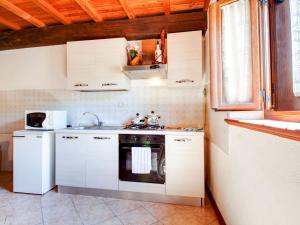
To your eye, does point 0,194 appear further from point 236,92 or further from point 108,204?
point 236,92

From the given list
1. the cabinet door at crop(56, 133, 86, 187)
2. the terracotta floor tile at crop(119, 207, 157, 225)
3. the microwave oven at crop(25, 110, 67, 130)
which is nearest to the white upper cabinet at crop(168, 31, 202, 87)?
the cabinet door at crop(56, 133, 86, 187)

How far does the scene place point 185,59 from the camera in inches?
98.0

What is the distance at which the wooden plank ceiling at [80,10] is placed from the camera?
2357 millimetres

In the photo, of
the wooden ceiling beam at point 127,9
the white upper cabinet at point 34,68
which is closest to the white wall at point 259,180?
the wooden ceiling beam at point 127,9

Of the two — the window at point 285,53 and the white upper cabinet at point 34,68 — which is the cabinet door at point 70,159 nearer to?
the white upper cabinet at point 34,68

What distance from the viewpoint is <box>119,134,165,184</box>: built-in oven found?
2279 mm

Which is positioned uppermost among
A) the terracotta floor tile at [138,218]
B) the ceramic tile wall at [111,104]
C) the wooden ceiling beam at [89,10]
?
the wooden ceiling beam at [89,10]

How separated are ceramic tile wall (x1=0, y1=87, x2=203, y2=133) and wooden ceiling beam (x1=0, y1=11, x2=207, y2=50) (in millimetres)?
779

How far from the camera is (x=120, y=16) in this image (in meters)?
2.73

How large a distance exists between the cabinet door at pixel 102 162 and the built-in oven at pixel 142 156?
3.4 inches

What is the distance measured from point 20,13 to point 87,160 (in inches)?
82.7

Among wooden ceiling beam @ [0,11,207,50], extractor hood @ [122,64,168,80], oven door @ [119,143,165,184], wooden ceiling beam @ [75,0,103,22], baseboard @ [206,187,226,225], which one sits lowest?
baseboard @ [206,187,226,225]

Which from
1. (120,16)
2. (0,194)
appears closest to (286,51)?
(120,16)

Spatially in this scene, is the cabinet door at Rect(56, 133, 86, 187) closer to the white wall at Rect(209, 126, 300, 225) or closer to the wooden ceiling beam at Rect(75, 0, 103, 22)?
the wooden ceiling beam at Rect(75, 0, 103, 22)
